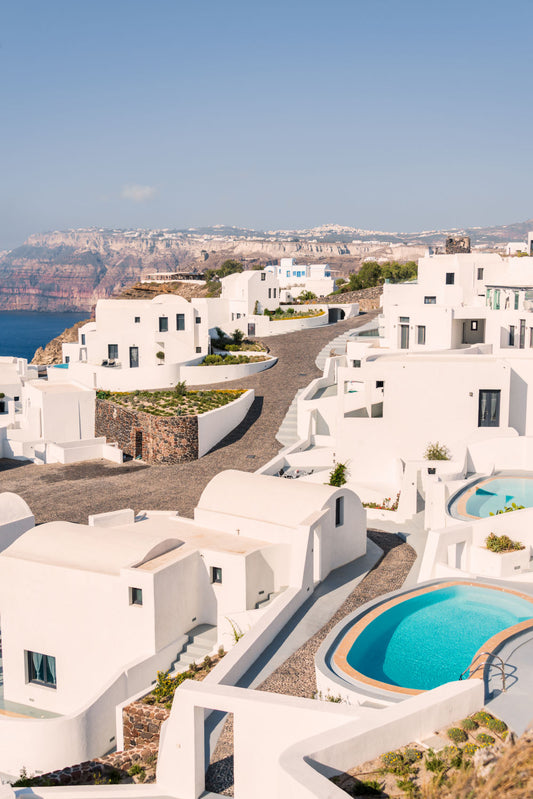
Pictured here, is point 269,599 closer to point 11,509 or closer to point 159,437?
point 11,509

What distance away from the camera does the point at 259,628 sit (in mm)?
12984

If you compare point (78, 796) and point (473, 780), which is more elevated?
point (473, 780)

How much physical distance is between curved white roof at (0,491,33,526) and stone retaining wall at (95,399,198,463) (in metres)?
9.52

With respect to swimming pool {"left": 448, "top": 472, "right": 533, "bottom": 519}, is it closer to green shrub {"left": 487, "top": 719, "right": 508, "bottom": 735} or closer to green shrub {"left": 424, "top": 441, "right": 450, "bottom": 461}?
green shrub {"left": 424, "top": 441, "right": 450, "bottom": 461}

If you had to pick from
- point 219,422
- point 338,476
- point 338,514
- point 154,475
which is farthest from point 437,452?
point 154,475

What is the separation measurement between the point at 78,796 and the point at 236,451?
20268 millimetres

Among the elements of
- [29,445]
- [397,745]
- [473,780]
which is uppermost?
[473,780]

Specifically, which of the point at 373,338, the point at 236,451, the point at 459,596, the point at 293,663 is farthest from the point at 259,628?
the point at 373,338

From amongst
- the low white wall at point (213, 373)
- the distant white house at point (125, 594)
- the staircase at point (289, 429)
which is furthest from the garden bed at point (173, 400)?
the distant white house at point (125, 594)

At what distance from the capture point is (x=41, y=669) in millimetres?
16016

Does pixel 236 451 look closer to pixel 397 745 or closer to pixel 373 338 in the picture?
pixel 373 338

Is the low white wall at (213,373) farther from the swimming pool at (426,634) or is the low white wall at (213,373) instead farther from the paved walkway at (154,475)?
the swimming pool at (426,634)

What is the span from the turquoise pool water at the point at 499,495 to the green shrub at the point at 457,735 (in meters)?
10.2

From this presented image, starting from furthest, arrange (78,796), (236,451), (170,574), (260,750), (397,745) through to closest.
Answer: (236,451) → (170,574) → (78,796) → (260,750) → (397,745)
